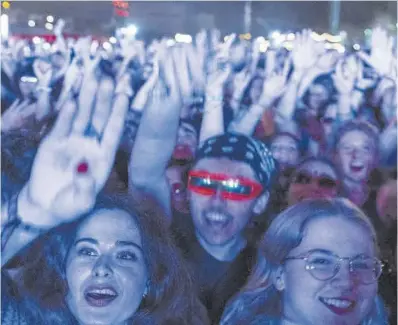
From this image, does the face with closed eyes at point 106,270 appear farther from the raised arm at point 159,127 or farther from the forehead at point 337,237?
the forehead at point 337,237

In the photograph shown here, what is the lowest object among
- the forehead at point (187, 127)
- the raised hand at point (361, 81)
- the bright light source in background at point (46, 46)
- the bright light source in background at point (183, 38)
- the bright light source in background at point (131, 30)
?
the forehead at point (187, 127)

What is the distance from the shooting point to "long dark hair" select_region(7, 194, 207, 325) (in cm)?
309

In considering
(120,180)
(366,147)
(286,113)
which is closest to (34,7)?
(120,180)

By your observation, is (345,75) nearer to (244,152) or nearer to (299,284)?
(244,152)

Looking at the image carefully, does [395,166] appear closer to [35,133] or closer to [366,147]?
[366,147]

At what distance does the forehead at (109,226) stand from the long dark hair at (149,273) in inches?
0.6

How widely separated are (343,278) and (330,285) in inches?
1.8

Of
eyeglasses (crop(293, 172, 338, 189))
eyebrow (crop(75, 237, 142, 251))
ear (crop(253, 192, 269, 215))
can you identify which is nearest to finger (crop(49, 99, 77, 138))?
eyebrow (crop(75, 237, 142, 251))

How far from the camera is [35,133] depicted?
10.1 feet

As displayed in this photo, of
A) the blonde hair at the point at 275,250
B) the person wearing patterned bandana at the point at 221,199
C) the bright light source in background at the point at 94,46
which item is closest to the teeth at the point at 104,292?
the person wearing patterned bandana at the point at 221,199

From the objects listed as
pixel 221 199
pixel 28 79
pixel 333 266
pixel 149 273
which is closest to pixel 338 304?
pixel 333 266

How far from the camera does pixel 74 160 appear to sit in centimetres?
308

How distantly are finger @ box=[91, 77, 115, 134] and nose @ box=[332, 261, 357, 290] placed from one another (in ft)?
2.75

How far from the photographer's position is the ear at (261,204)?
310 cm
